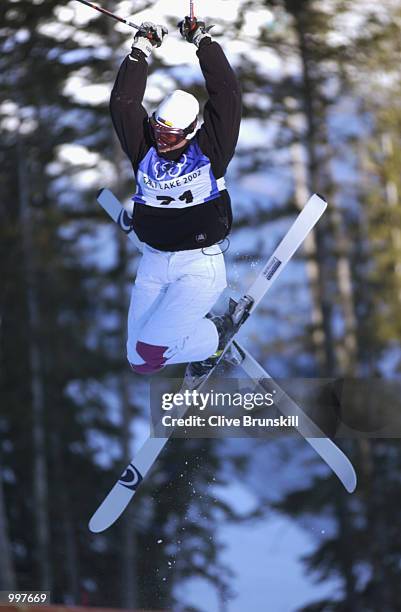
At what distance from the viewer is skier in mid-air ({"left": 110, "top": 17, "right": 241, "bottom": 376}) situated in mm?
4242

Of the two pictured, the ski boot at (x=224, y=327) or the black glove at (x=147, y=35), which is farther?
the ski boot at (x=224, y=327)

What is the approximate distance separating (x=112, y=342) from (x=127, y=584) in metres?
3.46

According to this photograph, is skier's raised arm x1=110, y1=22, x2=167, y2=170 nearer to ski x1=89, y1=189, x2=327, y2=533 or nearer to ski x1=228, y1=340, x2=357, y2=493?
ski x1=89, y1=189, x2=327, y2=533

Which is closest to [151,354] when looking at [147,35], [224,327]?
[224,327]

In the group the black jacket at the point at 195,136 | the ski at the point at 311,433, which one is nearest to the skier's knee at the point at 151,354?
the black jacket at the point at 195,136

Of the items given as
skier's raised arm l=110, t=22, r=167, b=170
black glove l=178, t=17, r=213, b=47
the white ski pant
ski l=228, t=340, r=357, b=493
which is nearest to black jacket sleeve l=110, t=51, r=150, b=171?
skier's raised arm l=110, t=22, r=167, b=170

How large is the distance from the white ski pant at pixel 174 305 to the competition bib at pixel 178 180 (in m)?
0.29

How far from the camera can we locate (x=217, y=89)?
13.9ft

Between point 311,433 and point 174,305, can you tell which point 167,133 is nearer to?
point 174,305

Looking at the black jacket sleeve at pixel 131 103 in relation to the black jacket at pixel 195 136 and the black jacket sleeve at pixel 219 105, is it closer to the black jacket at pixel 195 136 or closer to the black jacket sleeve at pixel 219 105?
the black jacket at pixel 195 136

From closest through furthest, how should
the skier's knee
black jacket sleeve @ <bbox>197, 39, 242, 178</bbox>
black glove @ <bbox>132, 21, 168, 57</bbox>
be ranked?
black jacket sleeve @ <bbox>197, 39, 242, 178</bbox>, black glove @ <bbox>132, 21, 168, 57</bbox>, the skier's knee

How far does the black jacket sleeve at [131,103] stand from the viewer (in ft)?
14.2

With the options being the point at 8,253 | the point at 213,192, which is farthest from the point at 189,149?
the point at 8,253

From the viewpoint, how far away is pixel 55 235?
1302 centimetres
